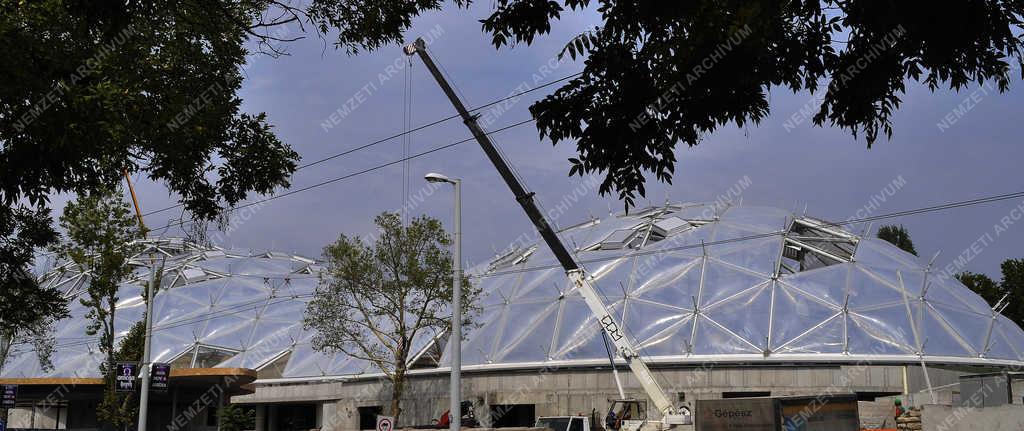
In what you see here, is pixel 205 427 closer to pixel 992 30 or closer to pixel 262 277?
pixel 262 277

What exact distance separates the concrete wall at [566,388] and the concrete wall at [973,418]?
11.6 meters

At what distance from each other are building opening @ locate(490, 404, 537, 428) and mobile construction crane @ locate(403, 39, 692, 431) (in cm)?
921

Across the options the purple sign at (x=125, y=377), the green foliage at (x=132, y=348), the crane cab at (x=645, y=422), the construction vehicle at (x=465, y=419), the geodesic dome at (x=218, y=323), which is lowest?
the crane cab at (x=645, y=422)

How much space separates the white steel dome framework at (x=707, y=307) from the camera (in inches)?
1473

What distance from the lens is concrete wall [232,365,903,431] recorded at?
3575 centimetres

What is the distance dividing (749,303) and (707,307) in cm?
174

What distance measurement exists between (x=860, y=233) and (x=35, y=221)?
37575 mm

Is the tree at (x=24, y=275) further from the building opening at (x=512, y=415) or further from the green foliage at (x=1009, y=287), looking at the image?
the green foliage at (x=1009, y=287)

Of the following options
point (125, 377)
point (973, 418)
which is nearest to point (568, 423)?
point (973, 418)

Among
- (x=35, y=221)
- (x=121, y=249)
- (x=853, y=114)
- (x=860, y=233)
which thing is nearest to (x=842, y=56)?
(x=853, y=114)

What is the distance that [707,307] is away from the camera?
39062mm

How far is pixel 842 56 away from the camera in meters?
7.16

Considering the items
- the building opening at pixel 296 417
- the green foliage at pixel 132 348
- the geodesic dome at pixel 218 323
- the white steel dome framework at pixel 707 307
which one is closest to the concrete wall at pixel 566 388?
the white steel dome framework at pixel 707 307

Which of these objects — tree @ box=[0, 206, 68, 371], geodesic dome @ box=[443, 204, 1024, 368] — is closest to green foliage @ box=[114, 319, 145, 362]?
geodesic dome @ box=[443, 204, 1024, 368]
